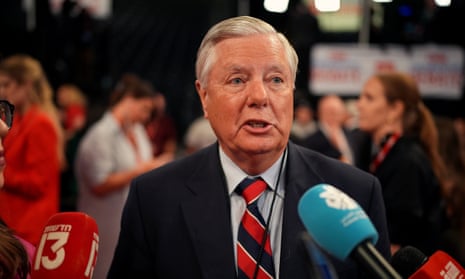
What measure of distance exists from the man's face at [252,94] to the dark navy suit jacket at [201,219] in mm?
138

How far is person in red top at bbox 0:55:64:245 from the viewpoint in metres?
3.85

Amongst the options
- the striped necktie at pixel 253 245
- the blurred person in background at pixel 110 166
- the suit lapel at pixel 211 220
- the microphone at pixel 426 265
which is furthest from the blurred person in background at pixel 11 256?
the blurred person in background at pixel 110 166

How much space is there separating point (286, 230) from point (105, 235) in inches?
108

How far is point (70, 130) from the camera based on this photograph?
26.4 feet

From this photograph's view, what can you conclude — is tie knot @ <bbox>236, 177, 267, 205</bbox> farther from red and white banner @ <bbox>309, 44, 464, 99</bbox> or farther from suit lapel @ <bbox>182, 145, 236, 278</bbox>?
red and white banner @ <bbox>309, 44, 464, 99</bbox>

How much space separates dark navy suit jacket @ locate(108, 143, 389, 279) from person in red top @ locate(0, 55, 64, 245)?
191cm

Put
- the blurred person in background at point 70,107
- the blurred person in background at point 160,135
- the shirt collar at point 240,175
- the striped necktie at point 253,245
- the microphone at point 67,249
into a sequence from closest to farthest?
the microphone at point 67,249
the striped necktie at point 253,245
the shirt collar at point 240,175
the blurred person in background at point 70,107
the blurred person in background at point 160,135

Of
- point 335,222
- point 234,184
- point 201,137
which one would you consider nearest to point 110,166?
point 201,137

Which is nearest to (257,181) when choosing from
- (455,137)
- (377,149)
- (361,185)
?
(361,185)

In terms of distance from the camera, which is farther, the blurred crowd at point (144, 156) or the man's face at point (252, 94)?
the blurred crowd at point (144, 156)

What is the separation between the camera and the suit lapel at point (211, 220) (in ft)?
6.29

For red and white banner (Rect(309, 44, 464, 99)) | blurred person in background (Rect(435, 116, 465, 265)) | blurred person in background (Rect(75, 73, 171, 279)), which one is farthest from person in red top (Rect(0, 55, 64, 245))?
red and white banner (Rect(309, 44, 464, 99))

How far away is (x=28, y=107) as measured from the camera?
13.7 ft

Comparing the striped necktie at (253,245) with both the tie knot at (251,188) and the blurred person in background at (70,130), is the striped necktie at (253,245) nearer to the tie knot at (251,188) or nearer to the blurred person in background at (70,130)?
the tie knot at (251,188)
